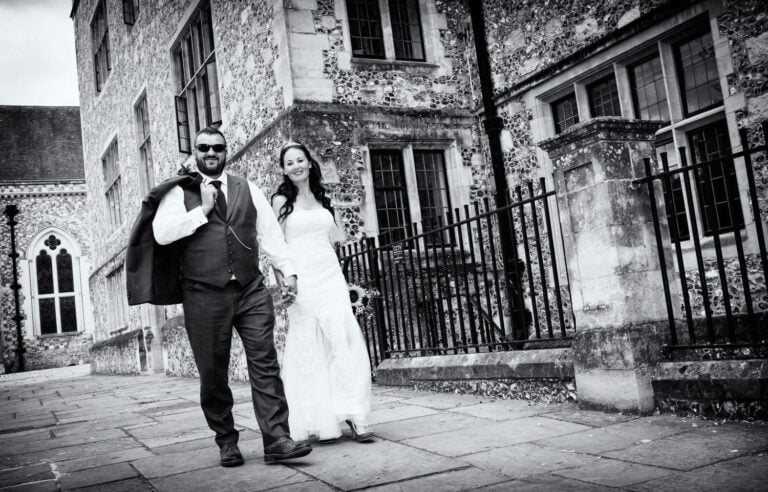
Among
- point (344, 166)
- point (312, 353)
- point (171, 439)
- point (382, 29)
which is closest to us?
point (312, 353)

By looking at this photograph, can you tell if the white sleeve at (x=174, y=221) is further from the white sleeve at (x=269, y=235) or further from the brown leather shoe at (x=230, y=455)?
the brown leather shoe at (x=230, y=455)

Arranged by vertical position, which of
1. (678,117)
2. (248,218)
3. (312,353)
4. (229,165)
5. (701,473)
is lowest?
(701,473)

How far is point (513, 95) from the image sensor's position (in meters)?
9.54

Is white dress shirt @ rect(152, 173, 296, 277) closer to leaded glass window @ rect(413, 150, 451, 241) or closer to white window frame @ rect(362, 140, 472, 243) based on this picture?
white window frame @ rect(362, 140, 472, 243)

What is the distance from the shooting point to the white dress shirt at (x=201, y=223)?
12.0 ft

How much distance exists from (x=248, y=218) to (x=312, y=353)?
0.98m

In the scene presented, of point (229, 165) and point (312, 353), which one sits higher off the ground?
point (229, 165)

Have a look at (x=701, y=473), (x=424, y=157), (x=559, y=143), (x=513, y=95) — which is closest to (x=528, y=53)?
(x=513, y=95)

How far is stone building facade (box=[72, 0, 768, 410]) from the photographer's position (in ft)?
23.9

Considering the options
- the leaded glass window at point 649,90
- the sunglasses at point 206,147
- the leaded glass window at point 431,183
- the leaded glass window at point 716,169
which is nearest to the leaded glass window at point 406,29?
the leaded glass window at point 431,183

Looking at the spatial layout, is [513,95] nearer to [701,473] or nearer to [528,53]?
[528,53]

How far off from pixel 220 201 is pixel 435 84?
6.79m

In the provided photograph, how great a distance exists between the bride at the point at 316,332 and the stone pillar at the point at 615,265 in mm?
1570

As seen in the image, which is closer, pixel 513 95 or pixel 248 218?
pixel 248 218
